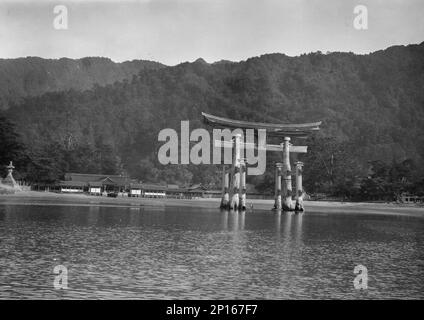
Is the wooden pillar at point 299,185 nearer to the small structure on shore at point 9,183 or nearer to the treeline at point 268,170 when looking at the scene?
the treeline at point 268,170

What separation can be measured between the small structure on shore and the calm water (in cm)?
3966

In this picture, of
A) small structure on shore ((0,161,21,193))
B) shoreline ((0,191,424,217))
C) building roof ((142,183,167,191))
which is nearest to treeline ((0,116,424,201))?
shoreline ((0,191,424,217))

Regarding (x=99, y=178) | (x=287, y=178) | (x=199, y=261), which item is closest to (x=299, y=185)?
(x=287, y=178)

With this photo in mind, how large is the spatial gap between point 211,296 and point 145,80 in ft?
553

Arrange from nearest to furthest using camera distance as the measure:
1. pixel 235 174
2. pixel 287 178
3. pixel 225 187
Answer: pixel 235 174, pixel 287 178, pixel 225 187

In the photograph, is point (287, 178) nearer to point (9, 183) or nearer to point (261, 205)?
point (261, 205)

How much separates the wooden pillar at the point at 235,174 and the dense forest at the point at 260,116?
107 ft

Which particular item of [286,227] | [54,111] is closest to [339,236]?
[286,227]

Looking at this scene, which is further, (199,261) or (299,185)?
(299,185)

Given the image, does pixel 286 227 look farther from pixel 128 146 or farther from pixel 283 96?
pixel 283 96

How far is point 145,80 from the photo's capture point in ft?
595

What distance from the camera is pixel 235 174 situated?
56.0 meters

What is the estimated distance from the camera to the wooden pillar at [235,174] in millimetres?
55375

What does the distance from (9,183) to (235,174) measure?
3385 cm
